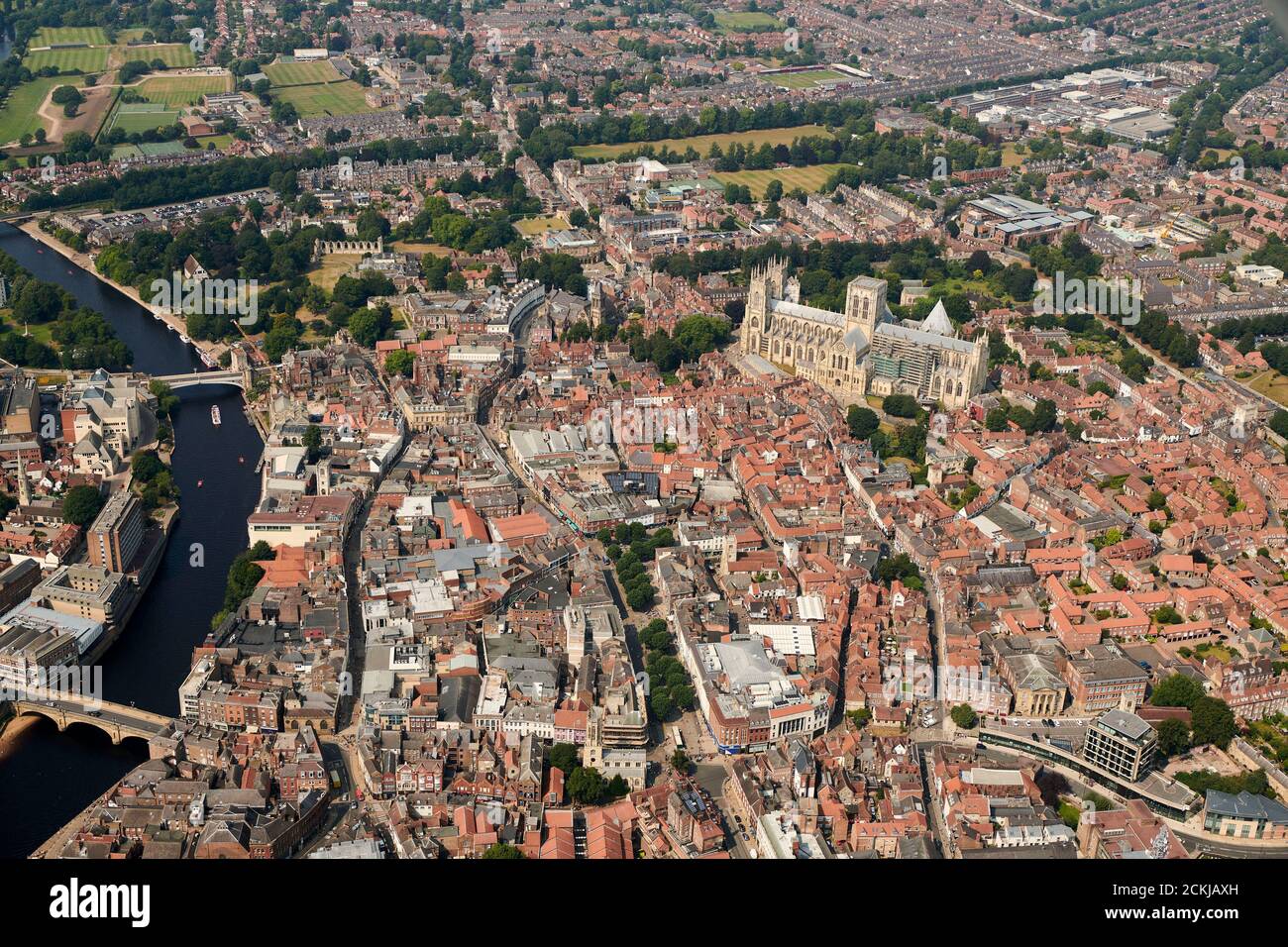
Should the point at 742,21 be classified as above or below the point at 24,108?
above

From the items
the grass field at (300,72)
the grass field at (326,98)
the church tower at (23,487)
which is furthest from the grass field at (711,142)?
the church tower at (23,487)

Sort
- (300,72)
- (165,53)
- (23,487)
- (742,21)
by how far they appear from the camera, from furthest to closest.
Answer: (742,21) < (165,53) < (300,72) < (23,487)

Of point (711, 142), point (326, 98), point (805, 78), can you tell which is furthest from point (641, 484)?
point (805, 78)

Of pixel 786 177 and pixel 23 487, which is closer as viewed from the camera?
Answer: pixel 23 487

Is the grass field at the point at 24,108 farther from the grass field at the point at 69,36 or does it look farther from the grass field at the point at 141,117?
the grass field at the point at 69,36

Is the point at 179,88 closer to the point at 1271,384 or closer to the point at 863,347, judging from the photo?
the point at 863,347

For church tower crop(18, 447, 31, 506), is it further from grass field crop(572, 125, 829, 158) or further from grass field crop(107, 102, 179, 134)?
grass field crop(107, 102, 179, 134)
